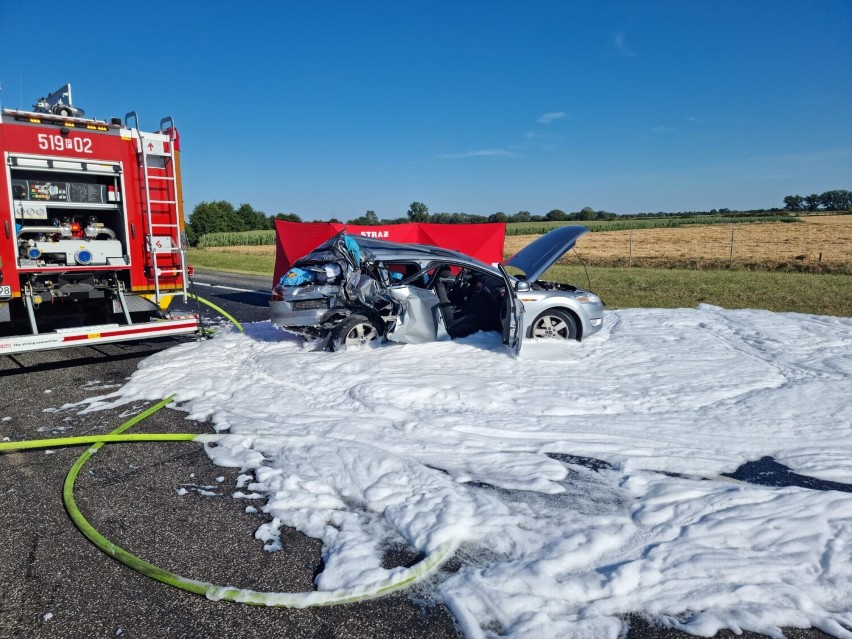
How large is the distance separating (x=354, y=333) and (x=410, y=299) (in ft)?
2.79

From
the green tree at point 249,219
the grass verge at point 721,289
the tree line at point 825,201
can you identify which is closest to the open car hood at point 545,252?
the grass verge at point 721,289

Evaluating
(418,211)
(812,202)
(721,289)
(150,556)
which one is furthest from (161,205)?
(812,202)

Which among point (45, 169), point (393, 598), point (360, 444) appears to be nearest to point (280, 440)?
point (360, 444)

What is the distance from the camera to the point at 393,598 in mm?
2977

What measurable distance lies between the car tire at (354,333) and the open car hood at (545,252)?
2.07m

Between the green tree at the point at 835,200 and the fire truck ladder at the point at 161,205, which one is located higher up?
the green tree at the point at 835,200

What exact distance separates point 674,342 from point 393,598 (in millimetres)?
6747

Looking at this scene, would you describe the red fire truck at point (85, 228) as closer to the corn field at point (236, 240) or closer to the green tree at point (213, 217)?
the corn field at point (236, 240)

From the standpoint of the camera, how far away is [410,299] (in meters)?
7.94

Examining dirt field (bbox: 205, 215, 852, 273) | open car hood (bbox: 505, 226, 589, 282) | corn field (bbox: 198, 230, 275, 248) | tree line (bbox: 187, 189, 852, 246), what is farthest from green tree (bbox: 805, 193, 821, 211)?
open car hood (bbox: 505, 226, 589, 282)

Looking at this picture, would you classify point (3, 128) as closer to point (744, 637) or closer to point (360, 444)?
point (360, 444)

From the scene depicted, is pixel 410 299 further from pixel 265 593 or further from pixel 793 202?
pixel 793 202

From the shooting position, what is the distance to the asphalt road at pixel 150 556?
110 inches

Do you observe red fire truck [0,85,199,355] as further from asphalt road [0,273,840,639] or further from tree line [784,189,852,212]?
tree line [784,189,852,212]
